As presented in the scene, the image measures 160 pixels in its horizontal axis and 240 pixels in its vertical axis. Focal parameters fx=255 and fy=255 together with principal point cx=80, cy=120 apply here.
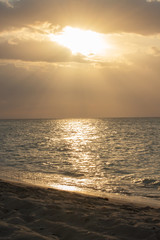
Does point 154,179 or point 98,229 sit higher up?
point 98,229

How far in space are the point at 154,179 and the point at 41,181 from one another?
7493mm

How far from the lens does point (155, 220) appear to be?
815 centimetres

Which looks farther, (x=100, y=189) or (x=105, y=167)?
(x=105, y=167)

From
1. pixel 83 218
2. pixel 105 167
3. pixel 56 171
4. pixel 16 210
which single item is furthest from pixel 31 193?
pixel 105 167

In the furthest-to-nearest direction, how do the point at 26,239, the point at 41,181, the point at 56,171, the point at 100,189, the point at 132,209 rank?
the point at 56,171 < the point at 41,181 < the point at 100,189 < the point at 132,209 < the point at 26,239

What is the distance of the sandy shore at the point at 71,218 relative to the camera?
6.61 metres

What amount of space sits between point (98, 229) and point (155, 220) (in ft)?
7.17

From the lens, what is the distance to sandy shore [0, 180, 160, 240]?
6.61 meters

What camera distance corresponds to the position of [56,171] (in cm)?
1992

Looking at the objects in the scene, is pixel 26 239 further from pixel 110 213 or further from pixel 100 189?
pixel 100 189

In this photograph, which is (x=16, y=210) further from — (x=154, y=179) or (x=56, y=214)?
(x=154, y=179)

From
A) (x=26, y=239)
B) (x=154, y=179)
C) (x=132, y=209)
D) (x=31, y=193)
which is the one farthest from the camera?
(x=154, y=179)

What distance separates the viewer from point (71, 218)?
802 cm

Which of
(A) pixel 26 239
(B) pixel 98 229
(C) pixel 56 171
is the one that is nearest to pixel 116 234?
(B) pixel 98 229
